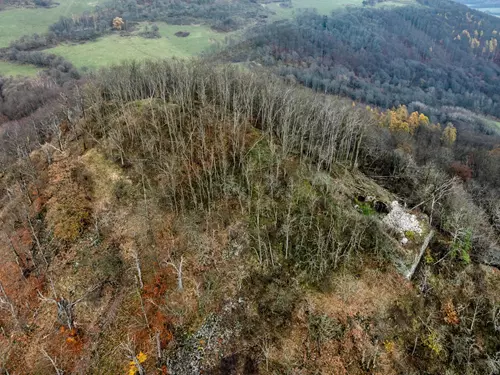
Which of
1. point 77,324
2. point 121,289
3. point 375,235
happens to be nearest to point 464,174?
point 375,235

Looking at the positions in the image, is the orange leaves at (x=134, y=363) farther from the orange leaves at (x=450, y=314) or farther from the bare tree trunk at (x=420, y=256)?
the orange leaves at (x=450, y=314)

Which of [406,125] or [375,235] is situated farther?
[406,125]

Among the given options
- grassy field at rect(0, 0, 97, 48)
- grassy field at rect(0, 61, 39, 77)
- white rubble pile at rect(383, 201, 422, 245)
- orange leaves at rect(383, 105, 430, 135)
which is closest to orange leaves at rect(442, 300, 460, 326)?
white rubble pile at rect(383, 201, 422, 245)

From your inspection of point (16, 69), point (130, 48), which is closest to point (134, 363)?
point (130, 48)

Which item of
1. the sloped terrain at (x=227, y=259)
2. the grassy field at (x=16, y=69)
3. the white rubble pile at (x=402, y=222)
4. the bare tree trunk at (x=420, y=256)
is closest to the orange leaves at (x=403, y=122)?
the sloped terrain at (x=227, y=259)

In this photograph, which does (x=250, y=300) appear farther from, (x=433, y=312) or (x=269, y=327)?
(x=433, y=312)

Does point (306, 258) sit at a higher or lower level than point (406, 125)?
higher

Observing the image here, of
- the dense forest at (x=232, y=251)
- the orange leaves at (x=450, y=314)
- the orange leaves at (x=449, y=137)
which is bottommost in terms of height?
the orange leaves at (x=449, y=137)
